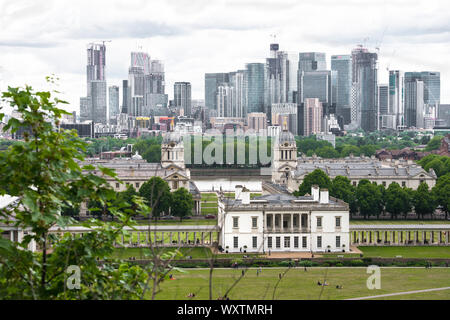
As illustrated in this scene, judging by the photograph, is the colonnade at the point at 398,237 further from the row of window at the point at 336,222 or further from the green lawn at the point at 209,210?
the green lawn at the point at 209,210

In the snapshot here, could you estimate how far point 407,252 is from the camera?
60219mm

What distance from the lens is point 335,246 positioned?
62.0m

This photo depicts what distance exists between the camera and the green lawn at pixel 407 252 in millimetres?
58263

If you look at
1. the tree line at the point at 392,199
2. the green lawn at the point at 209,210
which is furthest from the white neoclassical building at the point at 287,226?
the green lawn at the point at 209,210

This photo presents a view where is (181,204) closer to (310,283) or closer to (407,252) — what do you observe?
(407,252)

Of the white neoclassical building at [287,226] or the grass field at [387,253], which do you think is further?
the white neoclassical building at [287,226]

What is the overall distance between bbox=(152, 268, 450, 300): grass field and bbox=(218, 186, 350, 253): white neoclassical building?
30.9ft

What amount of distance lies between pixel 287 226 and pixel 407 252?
9.74 m

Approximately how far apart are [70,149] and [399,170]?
9299 centimetres

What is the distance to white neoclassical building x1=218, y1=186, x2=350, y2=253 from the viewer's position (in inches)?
2421

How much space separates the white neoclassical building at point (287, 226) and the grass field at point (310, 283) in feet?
30.9

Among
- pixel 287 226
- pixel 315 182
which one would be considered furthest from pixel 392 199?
pixel 287 226

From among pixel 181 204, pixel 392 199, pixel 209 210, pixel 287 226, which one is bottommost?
pixel 209 210

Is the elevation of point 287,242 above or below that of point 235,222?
below
